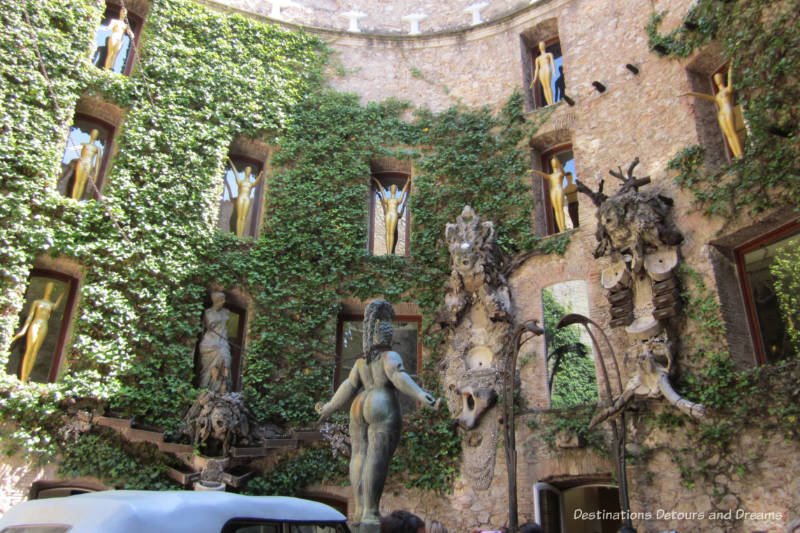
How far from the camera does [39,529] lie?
3.38 m

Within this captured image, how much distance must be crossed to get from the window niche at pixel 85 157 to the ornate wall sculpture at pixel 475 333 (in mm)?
6528

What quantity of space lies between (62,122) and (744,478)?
12136 millimetres

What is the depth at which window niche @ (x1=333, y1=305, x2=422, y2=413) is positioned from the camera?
11.6 metres

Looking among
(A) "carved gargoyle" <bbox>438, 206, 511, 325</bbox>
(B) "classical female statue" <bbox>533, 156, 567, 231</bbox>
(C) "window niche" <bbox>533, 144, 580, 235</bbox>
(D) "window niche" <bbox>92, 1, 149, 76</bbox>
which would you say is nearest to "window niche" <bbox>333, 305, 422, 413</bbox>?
(A) "carved gargoyle" <bbox>438, 206, 511, 325</bbox>

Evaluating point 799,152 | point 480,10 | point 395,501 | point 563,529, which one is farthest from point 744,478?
point 480,10

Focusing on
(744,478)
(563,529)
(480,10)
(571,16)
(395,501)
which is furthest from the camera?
(480,10)

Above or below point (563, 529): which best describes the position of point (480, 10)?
above

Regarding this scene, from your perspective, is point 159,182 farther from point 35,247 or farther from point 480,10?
point 480,10

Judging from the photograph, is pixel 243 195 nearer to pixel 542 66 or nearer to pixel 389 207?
pixel 389 207

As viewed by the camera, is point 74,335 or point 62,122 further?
point 62,122

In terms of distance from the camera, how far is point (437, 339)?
36.9 feet

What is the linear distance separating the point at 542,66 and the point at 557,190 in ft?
10.2

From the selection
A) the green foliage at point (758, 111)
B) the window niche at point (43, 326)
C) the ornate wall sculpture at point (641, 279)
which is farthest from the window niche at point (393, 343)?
the green foliage at point (758, 111)

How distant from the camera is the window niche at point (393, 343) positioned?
11.6 m
